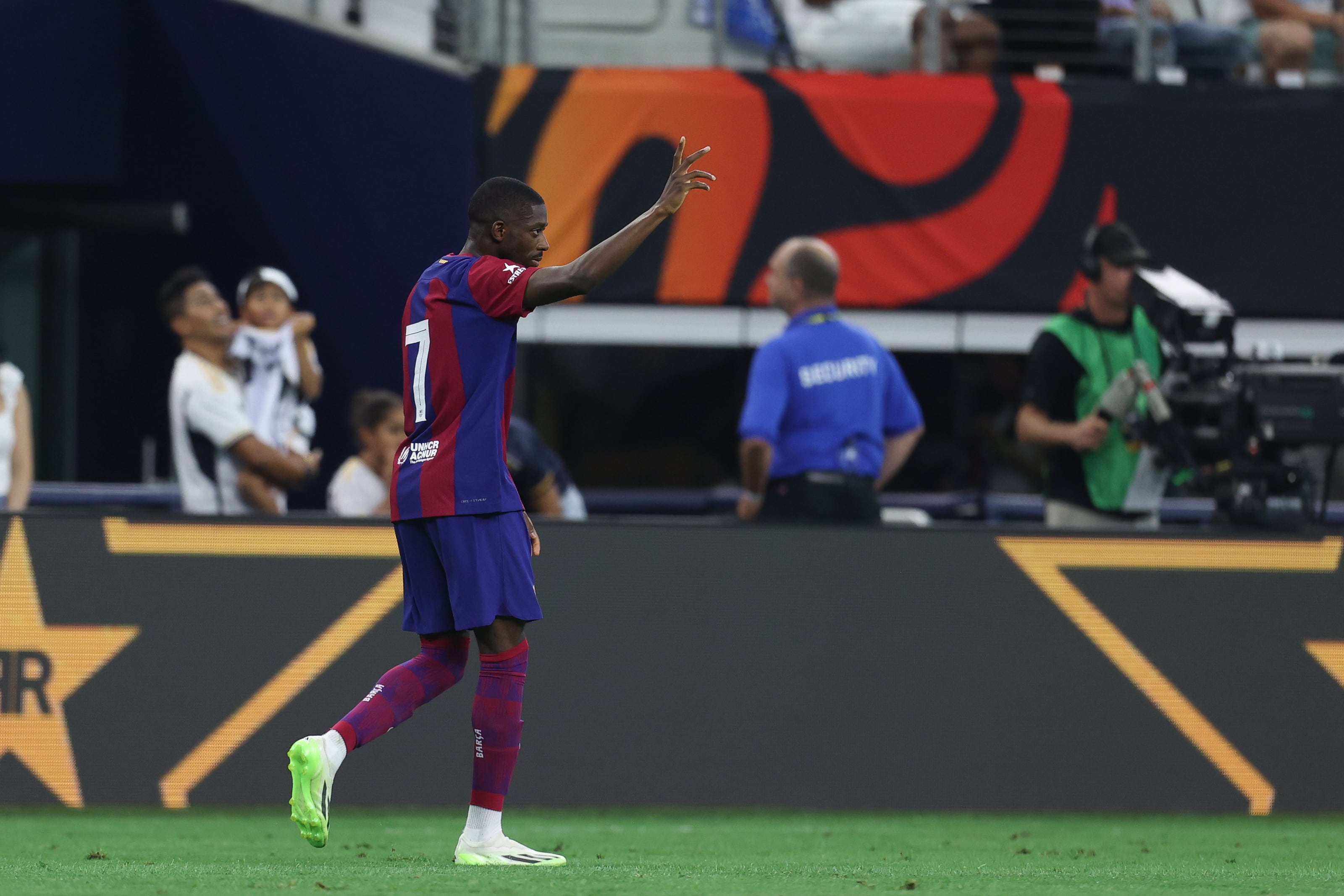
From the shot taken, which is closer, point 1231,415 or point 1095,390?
point 1231,415

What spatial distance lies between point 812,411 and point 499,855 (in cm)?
297

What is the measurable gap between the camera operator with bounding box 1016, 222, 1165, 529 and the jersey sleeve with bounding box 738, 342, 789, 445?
1.14m

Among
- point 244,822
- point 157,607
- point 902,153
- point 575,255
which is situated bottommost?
point 244,822

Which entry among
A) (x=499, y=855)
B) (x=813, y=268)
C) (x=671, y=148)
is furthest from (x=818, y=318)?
(x=671, y=148)

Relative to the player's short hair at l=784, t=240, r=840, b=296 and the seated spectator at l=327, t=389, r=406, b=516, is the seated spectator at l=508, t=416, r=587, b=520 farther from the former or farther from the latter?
the player's short hair at l=784, t=240, r=840, b=296

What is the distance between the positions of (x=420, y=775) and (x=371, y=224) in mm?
5025

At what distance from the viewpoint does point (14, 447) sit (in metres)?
7.93

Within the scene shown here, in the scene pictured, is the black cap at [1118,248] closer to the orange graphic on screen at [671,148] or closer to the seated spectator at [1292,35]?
the orange graphic on screen at [671,148]

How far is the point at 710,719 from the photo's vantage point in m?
6.68

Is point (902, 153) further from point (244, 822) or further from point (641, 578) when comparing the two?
point (244, 822)

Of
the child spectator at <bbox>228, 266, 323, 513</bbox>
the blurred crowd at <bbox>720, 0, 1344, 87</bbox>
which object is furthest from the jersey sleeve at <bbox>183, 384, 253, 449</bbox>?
the blurred crowd at <bbox>720, 0, 1344, 87</bbox>

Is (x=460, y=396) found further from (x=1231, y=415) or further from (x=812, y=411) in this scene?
(x=1231, y=415)

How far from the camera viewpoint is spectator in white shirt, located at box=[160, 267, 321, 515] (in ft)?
24.0

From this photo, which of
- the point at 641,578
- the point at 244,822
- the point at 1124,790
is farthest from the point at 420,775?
the point at 1124,790
